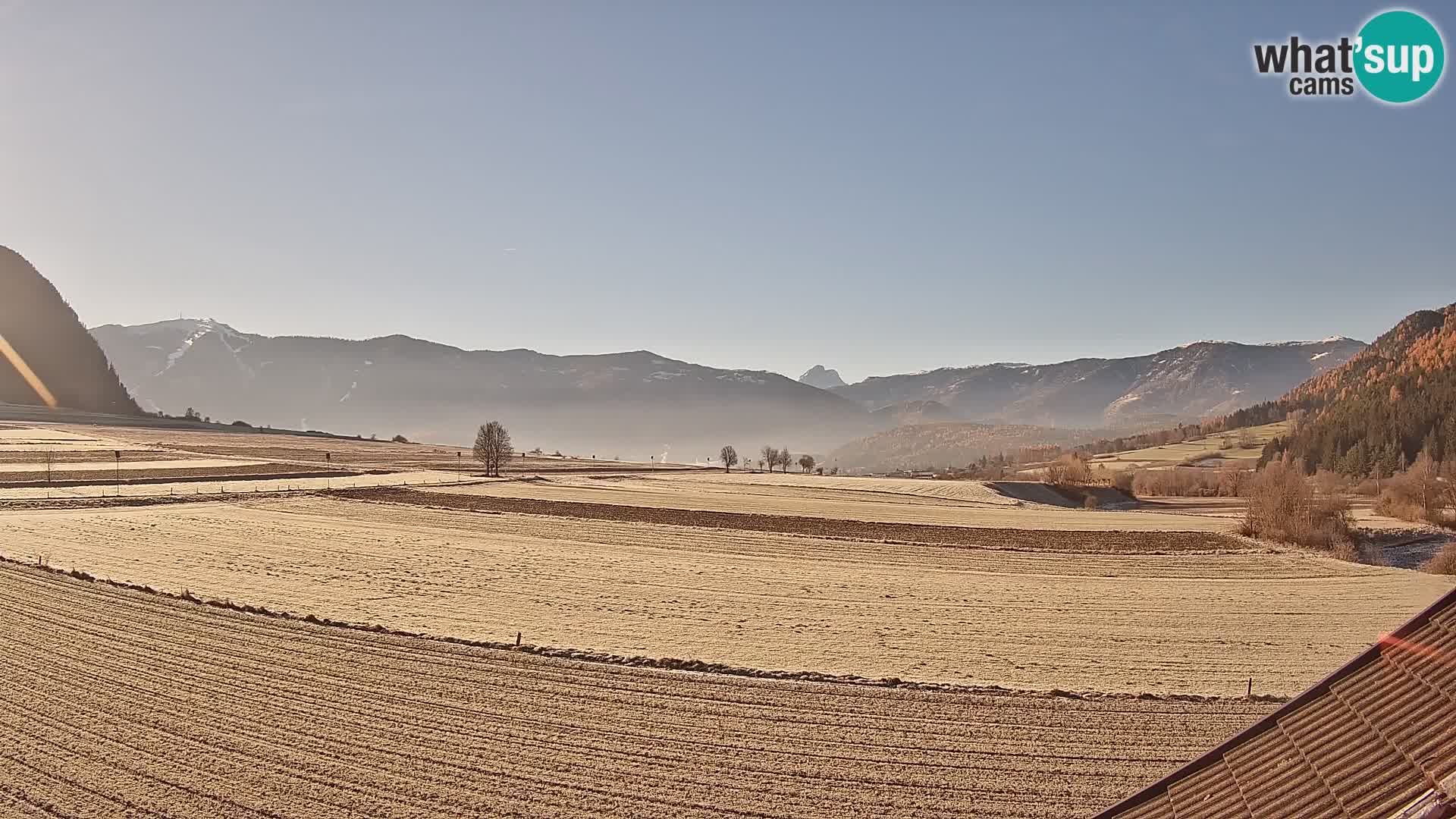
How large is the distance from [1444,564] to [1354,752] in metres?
52.0

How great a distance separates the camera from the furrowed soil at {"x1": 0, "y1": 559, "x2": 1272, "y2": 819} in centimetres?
1398

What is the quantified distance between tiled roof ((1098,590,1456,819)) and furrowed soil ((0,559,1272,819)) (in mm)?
7614

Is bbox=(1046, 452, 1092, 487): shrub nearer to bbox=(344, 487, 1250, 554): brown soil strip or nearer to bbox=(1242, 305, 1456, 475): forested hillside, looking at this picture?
bbox=(1242, 305, 1456, 475): forested hillside

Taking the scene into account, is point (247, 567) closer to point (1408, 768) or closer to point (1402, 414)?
point (1408, 768)

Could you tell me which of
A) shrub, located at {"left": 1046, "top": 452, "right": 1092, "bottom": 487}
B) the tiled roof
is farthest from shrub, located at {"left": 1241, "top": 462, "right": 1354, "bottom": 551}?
the tiled roof

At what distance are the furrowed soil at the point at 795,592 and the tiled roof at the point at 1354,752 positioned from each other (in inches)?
579

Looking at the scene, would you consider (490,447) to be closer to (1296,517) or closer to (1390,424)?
(1296,517)

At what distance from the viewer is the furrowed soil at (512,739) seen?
13977mm

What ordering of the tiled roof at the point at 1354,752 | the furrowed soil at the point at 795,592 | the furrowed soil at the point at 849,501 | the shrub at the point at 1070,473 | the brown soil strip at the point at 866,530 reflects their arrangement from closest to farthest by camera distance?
1. the tiled roof at the point at 1354,752
2. the furrowed soil at the point at 795,592
3. the brown soil strip at the point at 866,530
4. the furrowed soil at the point at 849,501
5. the shrub at the point at 1070,473

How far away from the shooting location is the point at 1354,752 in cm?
595

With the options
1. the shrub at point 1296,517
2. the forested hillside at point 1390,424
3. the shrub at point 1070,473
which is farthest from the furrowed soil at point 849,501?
the forested hillside at point 1390,424

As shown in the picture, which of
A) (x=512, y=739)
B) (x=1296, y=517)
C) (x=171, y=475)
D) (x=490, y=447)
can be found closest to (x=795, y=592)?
(x=512, y=739)

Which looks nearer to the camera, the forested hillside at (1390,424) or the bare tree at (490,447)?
the bare tree at (490,447)

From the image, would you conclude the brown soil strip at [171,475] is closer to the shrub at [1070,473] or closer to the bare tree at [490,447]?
the bare tree at [490,447]
